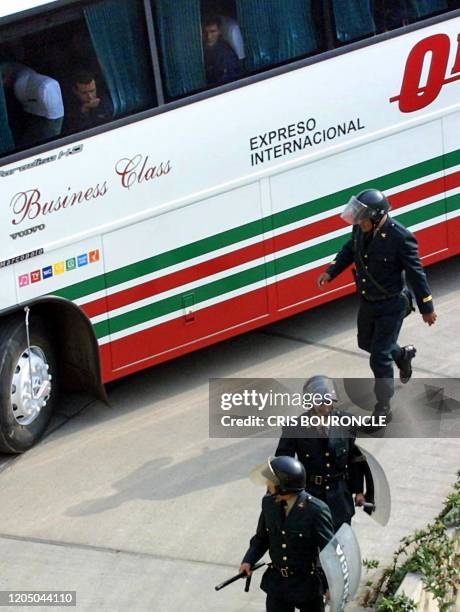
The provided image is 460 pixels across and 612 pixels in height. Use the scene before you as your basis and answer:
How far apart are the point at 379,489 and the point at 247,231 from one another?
296cm

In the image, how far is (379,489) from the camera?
27.1 feet

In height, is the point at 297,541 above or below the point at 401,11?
below

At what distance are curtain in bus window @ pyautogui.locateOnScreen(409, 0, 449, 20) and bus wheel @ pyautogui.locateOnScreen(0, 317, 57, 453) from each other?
3440mm

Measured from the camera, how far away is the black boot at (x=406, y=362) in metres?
10.0

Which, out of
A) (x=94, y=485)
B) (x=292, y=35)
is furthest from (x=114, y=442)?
(x=292, y=35)

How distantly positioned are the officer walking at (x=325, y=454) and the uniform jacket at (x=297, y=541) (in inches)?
23.3

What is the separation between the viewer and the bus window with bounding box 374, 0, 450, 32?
36.4ft

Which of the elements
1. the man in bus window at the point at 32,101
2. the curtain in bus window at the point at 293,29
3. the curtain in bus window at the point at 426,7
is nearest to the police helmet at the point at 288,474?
the man in bus window at the point at 32,101

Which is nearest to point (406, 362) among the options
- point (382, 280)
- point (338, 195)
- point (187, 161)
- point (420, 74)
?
point (382, 280)

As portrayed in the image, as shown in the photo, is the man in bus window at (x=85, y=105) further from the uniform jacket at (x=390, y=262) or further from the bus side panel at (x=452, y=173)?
the bus side panel at (x=452, y=173)

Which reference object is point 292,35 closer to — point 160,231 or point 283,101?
point 283,101

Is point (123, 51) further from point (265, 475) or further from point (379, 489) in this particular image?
point (265, 475)

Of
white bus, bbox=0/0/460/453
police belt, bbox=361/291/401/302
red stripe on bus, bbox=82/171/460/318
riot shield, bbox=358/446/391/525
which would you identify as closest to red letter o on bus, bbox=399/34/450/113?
white bus, bbox=0/0/460/453

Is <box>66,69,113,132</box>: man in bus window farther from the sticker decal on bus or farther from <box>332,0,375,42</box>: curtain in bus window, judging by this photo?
<box>332,0,375,42</box>: curtain in bus window
